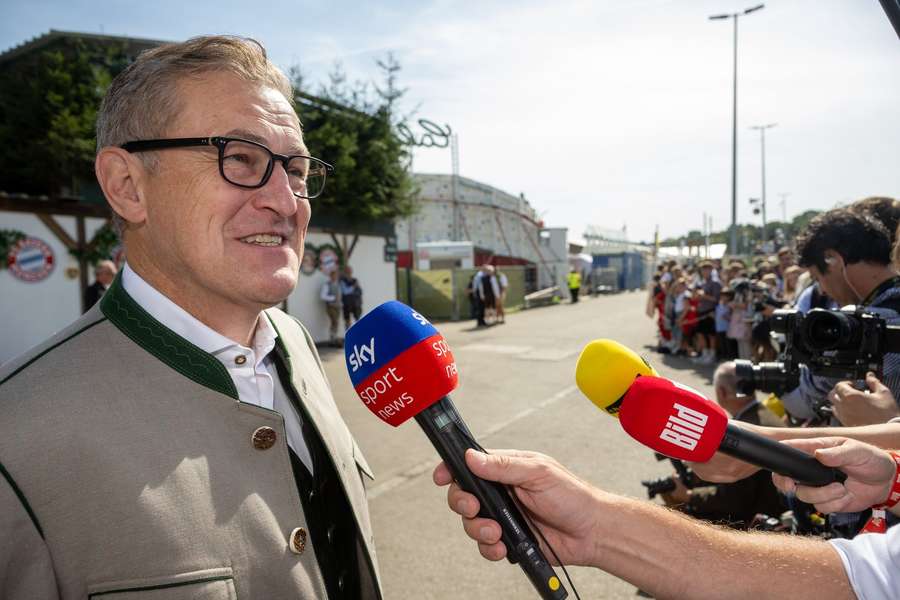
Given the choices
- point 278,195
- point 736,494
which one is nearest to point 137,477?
point 278,195

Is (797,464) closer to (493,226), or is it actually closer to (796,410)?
(796,410)

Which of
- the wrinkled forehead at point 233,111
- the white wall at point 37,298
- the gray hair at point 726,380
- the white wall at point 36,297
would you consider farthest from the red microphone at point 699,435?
the white wall at point 37,298

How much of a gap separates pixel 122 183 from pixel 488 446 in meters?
4.92

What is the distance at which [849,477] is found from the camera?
1.55 m

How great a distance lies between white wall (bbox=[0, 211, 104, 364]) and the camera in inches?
332

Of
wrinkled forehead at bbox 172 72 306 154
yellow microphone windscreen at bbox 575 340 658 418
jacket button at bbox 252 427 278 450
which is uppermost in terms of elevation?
wrinkled forehead at bbox 172 72 306 154

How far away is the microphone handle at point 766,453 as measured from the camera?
53.8 inches

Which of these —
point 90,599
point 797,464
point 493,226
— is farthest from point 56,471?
point 493,226

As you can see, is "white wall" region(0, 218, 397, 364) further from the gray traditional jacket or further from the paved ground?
the gray traditional jacket

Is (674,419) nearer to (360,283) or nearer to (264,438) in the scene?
(264,438)

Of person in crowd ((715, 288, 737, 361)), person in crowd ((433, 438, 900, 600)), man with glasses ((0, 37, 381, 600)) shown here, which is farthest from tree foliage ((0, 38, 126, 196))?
person in crowd ((715, 288, 737, 361))

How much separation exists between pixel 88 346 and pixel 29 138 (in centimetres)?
1073

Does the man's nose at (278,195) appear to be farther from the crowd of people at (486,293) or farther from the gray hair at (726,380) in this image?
the crowd of people at (486,293)

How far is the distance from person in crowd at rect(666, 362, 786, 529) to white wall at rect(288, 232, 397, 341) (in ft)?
33.9
